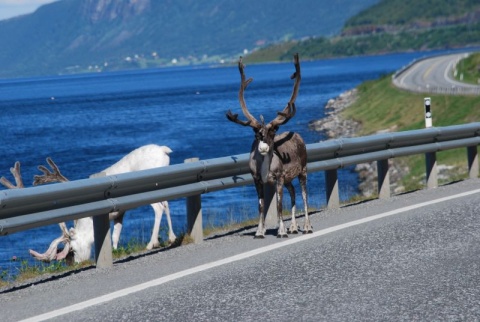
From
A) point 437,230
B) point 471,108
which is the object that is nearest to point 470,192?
point 437,230

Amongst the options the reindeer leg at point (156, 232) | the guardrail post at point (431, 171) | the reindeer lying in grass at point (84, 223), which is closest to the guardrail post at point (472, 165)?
the guardrail post at point (431, 171)

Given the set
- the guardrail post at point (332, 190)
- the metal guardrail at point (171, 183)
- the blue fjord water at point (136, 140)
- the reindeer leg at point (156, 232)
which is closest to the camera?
the metal guardrail at point (171, 183)

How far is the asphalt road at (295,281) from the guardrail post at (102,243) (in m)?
0.12

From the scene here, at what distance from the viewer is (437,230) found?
10.9 metres

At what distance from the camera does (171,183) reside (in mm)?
11023

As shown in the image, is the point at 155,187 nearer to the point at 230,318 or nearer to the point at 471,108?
the point at 230,318

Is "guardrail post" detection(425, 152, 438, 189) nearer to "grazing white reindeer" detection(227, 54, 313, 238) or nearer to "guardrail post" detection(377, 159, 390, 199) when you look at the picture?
"guardrail post" detection(377, 159, 390, 199)

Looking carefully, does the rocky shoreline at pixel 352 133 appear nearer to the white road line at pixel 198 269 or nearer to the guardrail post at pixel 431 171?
the guardrail post at pixel 431 171

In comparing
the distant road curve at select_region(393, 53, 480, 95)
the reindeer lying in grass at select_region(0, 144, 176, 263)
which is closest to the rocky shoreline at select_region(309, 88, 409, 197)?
the reindeer lying in grass at select_region(0, 144, 176, 263)

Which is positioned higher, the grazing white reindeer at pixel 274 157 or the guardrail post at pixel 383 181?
the grazing white reindeer at pixel 274 157

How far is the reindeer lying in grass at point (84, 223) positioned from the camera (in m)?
11.8

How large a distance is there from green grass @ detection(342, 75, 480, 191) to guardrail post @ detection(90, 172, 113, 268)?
19228 mm

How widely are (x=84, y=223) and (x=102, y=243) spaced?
2.15m

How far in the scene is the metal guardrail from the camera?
929 cm
